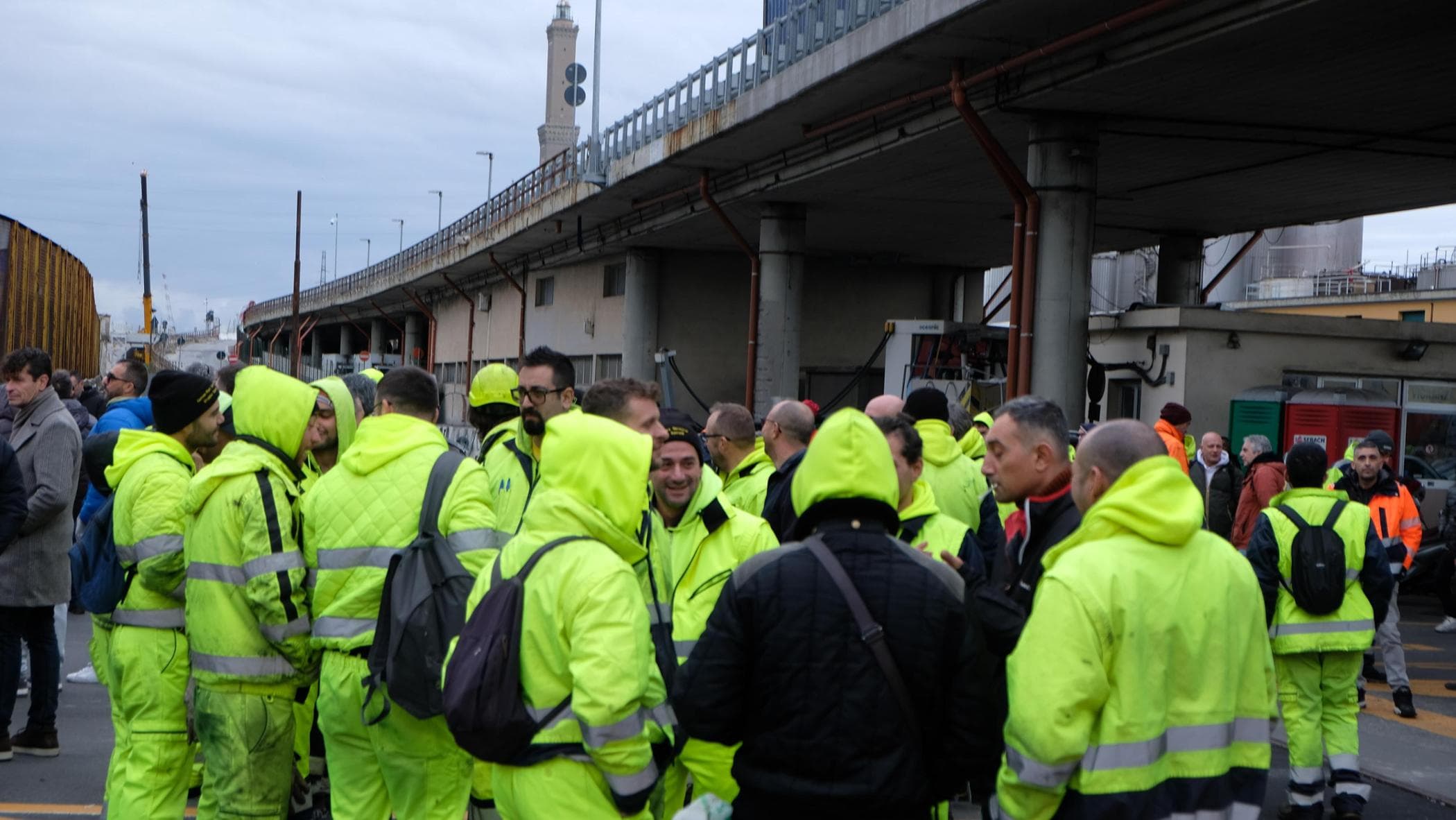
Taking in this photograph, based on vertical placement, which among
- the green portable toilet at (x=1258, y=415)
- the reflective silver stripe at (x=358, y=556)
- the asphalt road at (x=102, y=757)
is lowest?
the asphalt road at (x=102, y=757)

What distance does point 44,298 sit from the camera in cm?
2292

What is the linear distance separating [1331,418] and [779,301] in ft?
38.6

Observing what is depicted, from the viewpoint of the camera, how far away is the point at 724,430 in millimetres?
6969

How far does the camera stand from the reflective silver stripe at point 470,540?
4570 mm

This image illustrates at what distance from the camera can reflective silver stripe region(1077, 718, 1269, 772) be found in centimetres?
338

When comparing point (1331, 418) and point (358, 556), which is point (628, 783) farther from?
point (1331, 418)

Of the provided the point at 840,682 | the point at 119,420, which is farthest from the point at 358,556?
the point at 119,420

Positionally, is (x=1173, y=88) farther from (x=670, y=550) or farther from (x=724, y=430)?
(x=670, y=550)

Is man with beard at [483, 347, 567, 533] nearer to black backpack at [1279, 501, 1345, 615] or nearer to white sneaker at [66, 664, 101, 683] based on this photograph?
black backpack at [1279, 501, 1345, 615]

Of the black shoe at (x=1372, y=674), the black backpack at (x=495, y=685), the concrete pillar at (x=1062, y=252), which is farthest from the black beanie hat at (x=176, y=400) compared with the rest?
the concrete pillar at (x=1062, y=252)

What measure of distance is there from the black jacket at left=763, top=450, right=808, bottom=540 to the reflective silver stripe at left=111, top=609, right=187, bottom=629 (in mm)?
2417

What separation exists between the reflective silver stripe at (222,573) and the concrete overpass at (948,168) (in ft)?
34.5

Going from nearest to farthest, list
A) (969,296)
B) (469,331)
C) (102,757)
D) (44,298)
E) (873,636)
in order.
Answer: (873,636), (102,757), (44,298), (969,296), (469,331)

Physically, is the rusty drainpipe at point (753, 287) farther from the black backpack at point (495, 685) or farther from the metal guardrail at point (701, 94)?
the black backpack at point (495, 685)
